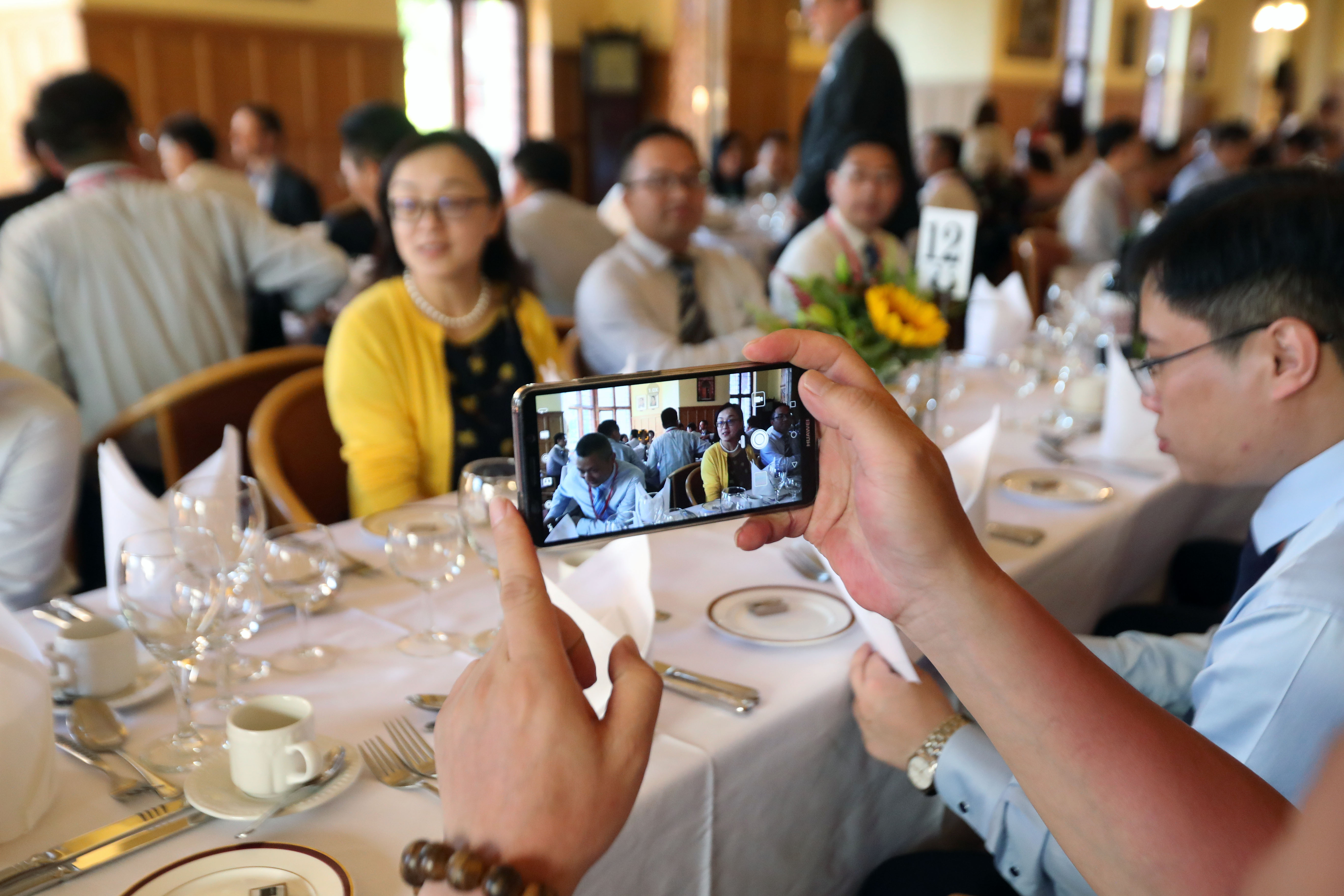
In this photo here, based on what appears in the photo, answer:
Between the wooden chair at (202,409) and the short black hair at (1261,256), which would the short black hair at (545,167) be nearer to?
the wooden chair at (202,409)

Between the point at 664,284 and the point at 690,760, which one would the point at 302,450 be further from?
the point at 690,760

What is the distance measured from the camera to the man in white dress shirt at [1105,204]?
18.6 ft

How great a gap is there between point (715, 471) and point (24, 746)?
25.9 inches

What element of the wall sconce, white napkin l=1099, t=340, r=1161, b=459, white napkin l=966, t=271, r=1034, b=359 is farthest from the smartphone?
the wall sconce

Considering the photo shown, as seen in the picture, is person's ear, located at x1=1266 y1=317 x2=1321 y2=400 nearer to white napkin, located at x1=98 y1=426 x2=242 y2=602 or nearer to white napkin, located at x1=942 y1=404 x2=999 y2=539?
white napkin, located at x1=942 y1=404 x2=999 y2=539

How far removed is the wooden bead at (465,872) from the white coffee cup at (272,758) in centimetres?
30

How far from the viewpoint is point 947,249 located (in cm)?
230

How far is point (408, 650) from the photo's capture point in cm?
122

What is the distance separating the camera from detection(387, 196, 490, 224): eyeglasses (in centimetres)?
212

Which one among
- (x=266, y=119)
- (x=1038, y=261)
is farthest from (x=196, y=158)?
(x=1038, y=261)

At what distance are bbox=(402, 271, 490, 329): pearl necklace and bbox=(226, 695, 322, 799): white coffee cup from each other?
4.61 ft

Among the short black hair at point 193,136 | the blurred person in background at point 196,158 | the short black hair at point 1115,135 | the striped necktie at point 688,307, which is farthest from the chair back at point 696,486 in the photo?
the short black hair at point 1115,135

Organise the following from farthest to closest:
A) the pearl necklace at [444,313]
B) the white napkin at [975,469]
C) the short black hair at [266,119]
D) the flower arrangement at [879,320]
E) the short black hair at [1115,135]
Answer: the short black hair at [1115,135]
the short black hair at [266,119]
the pearl necklace at [444,313]
the flower arrangement at [879,320]
the white napkin at [975,469]

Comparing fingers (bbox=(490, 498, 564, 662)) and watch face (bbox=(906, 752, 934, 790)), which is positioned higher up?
fingers (bbox=(490, 498, 564, 662))
